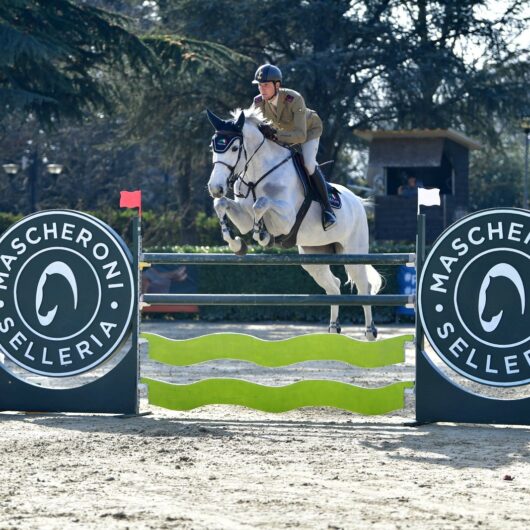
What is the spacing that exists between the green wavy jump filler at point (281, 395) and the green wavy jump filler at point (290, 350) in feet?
0.55

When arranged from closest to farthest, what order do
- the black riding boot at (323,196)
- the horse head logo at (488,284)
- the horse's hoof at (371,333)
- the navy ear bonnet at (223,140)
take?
the horse head logo at (488,284), the navy ear bonnet at (223,140), the black riding boot at (323,196), the horse's hoof at (371,333)

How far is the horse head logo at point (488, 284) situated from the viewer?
7125 mm

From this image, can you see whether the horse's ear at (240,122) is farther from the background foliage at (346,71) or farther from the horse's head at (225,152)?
the background foliage at (346,71)

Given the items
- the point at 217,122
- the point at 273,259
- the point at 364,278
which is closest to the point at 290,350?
the point at 273,259

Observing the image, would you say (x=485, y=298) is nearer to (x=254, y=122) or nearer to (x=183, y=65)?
(x=254, y=122)

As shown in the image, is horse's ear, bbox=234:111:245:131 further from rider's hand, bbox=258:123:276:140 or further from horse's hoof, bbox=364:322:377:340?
horse's hoof, bbox=364:322:377:340

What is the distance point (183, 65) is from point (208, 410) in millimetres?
14956

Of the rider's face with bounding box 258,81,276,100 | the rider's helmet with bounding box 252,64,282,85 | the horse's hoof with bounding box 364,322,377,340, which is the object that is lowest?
the horse's hoof with bounding box 364,322,377,340

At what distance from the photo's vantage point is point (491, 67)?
98.4 feet

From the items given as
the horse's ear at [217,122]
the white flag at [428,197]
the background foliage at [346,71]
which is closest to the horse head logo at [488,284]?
the white flag at [428,197]

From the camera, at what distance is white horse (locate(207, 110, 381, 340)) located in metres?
8.07

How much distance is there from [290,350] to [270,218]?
57.6 inches

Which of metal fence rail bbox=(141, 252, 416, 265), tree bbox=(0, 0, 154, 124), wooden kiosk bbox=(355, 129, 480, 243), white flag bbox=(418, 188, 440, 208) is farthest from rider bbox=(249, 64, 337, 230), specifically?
wooden kiosk bbox=(355, 129, 480, 243)

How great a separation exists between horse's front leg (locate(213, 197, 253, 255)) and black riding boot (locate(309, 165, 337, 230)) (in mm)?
787
